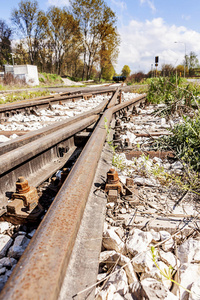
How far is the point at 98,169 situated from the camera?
1.89m

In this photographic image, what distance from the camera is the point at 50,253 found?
725 millimetres

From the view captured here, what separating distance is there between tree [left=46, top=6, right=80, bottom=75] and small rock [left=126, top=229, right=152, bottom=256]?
1844 inches

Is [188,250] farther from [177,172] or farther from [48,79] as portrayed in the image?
[48,79]

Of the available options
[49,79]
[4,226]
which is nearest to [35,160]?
[4,226]

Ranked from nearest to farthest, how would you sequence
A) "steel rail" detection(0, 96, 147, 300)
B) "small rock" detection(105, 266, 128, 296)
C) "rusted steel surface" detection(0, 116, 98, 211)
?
"steel rail" detection(0, 96, 147, 300)
"small rock" detection(105, 266, 128, 296)
"rusted steel surface" detection(0, 116, 98, 211)

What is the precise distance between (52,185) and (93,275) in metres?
1.29

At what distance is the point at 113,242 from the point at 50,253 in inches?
22.1

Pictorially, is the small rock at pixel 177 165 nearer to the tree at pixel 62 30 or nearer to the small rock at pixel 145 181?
the small rock at pixel 145 181

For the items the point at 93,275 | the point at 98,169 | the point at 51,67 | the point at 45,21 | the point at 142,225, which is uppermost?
the point at 45,21

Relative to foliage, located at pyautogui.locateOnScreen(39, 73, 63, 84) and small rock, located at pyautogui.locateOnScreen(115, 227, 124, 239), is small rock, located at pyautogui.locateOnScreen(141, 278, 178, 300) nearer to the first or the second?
small rock, located at pyautogui.locateOnScreen(115, 227, 124, 239)

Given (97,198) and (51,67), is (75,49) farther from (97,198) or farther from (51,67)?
(97,198)

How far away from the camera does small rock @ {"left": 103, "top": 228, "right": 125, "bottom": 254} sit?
→ 120 cm

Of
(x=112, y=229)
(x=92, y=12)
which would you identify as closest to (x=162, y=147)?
(x=112, y=229)

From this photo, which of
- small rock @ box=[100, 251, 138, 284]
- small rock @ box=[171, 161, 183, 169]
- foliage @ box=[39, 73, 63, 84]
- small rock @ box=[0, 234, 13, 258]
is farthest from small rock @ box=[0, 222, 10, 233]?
→ foliage @ box=[39, 73, 63, 84]
